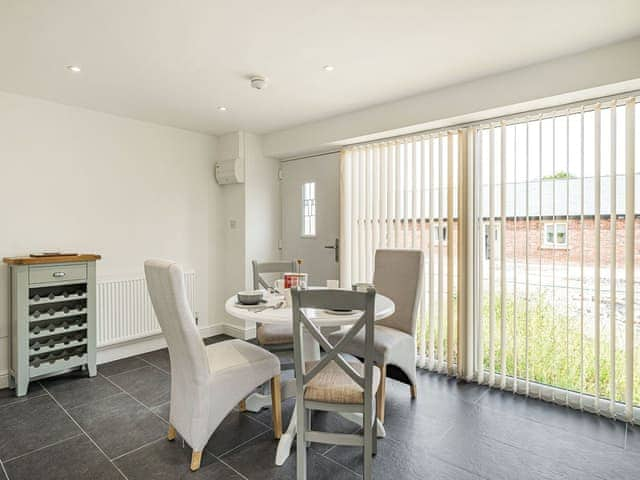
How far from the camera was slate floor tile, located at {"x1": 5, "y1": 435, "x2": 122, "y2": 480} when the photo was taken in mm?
1917

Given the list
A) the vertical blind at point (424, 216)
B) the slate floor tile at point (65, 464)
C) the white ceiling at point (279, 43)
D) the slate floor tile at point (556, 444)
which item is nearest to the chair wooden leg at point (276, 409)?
the slate floor tile at point (65, 464)

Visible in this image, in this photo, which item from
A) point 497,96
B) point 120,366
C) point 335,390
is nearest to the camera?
point 335,390

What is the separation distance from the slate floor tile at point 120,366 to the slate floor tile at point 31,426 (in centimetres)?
58

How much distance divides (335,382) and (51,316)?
8.37 ft

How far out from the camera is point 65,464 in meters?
2.02

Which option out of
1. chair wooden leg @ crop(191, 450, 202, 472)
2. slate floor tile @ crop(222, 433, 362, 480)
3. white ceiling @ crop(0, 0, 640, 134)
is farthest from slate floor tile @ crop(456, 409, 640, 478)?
white ceiling @ crop(0, 0, 640, 134)

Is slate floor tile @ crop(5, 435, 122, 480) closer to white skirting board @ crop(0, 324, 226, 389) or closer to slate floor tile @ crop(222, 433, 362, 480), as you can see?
slate floor tile @ crop(222, 433, 362, 480)

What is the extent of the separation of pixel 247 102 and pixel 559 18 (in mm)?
2349

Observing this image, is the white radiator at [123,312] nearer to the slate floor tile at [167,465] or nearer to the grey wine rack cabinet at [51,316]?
the grey wine rack cabinet at [51,316]

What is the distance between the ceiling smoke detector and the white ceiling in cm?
7

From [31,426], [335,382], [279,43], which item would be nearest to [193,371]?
[335,382]

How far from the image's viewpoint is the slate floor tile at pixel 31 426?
86.1 inches

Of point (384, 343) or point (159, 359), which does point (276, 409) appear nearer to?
point (384, 343)

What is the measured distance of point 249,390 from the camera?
7.06ft
